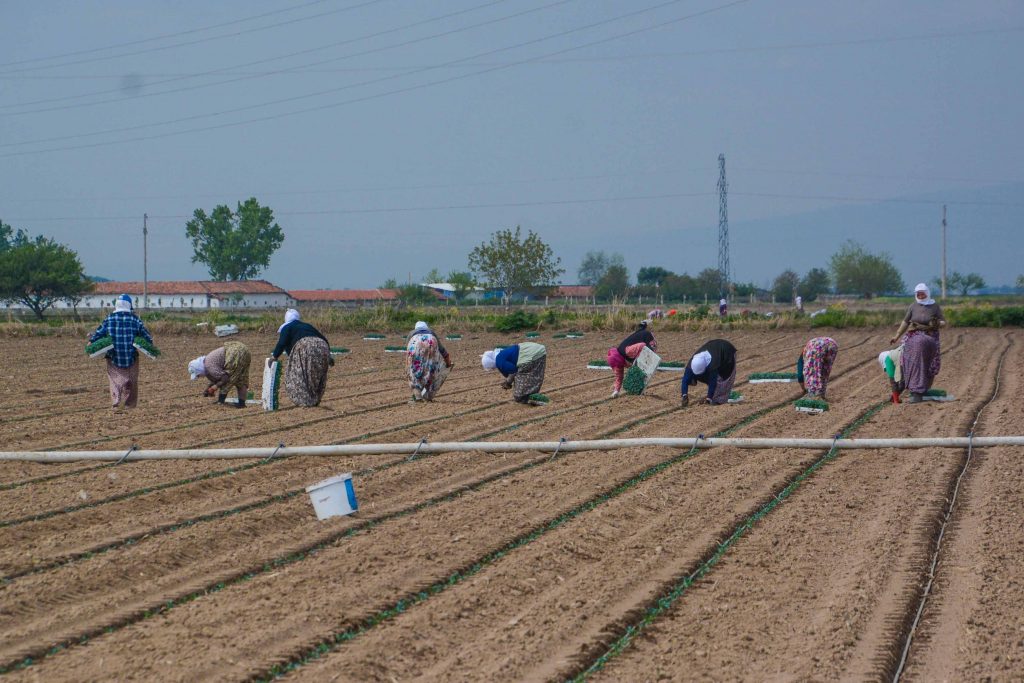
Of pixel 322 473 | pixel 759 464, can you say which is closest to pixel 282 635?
pixel 322 473

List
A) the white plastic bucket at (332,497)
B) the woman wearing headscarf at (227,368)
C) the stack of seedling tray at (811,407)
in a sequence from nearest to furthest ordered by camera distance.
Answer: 1. the white plastic bucket at (332,497)
2. the stack of seedling tray at (811,407)
3. the woman wearing headscarf at (227,368)

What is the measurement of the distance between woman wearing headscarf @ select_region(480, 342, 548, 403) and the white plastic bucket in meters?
5.90

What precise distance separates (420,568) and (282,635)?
3.77ft

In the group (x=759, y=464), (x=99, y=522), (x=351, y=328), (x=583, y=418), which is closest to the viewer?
(x=99, y=522)

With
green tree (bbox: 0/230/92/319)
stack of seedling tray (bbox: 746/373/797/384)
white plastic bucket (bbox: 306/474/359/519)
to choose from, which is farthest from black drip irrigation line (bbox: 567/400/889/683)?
green tree (bbox: 0/230/92/319)

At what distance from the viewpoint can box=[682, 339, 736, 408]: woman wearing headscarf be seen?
12.7 m

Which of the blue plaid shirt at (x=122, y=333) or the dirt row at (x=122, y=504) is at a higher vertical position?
the blue plaid shirt at (x=122, y=333)

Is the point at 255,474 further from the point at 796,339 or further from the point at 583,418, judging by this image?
the point at 796,339

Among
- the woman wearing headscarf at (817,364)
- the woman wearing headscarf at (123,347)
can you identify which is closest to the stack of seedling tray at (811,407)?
the woman wearing headscarf at (817,364)

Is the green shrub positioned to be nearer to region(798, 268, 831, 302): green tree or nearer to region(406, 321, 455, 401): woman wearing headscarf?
region(406, 321, 455, 401): woman wearing headscarf

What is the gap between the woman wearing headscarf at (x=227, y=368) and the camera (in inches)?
514

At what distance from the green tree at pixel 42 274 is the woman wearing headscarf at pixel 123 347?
45647 mm

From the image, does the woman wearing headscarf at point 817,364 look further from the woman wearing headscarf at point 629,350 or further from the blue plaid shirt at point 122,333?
the blue plaid shirt at point 122,333

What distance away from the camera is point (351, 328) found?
33406 millimetres
